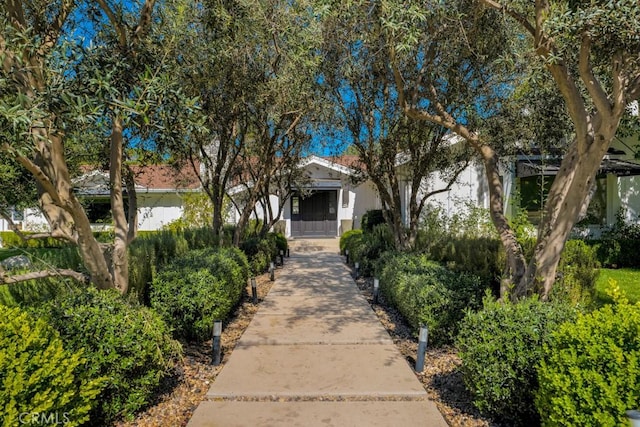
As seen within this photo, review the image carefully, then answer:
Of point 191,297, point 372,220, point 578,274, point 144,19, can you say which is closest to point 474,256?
point 578,274

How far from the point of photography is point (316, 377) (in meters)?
4.60

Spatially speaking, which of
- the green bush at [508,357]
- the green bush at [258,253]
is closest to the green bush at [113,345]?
the green bush at [508,357]

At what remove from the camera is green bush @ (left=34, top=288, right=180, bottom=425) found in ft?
11.5

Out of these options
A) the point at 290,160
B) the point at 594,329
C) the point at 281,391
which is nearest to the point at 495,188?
the point at 594,329

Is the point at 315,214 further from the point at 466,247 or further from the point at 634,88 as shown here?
the point at 634,88

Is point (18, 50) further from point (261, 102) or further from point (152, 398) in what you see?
point (261, 102)

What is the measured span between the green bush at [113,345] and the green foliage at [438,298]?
3392 millimetres

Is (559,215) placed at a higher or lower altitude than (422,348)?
higher

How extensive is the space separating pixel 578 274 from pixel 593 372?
433 cm

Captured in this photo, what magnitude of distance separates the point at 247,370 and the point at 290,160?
8.72 meters

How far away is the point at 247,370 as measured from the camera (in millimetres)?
4809

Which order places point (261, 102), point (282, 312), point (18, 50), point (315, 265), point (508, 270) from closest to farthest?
point (18, 50), point (508, 270), point (282, 312), point (261, 102), point (315, 265)

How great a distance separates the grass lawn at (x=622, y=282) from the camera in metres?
7.92

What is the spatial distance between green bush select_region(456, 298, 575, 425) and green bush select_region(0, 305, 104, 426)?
3.27 m
